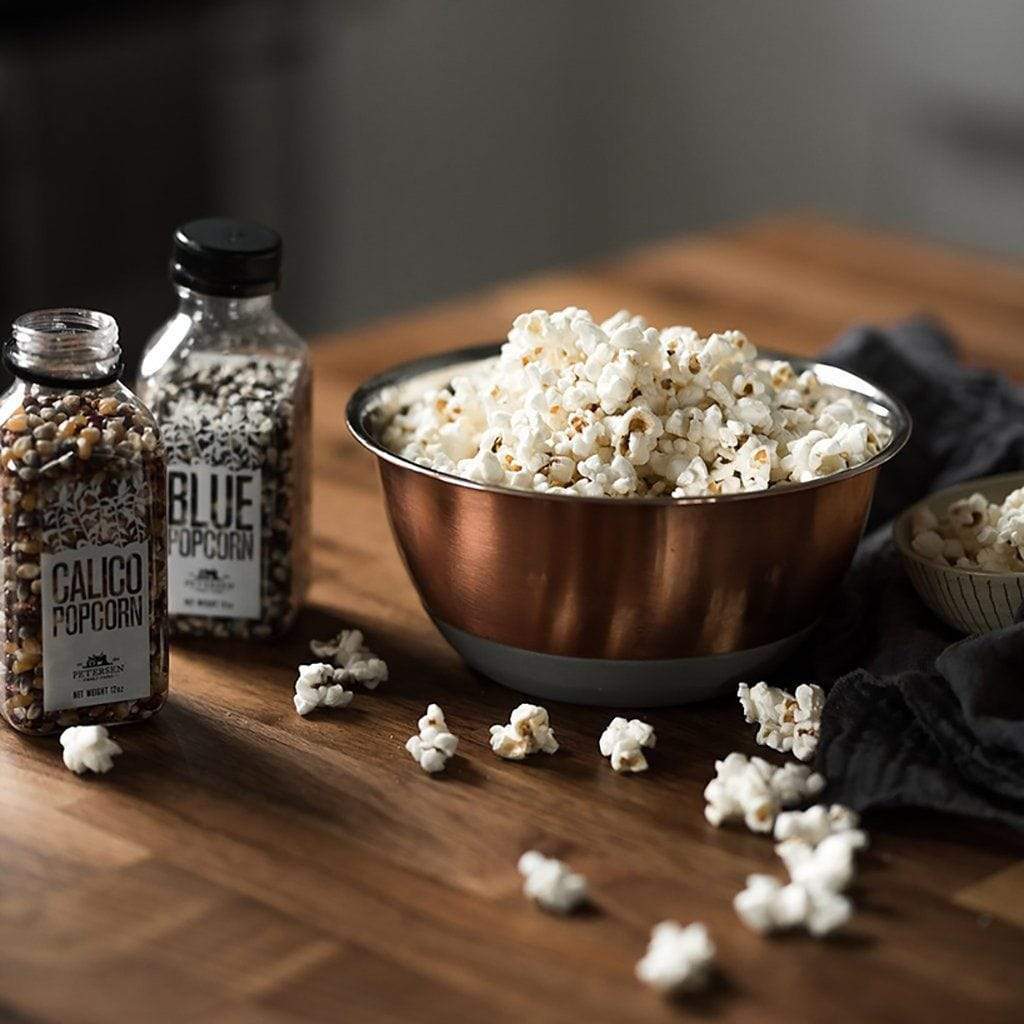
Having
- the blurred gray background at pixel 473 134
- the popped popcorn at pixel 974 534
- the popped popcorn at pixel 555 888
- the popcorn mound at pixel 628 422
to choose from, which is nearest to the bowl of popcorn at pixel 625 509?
the popcorn mound at pixel 628 422

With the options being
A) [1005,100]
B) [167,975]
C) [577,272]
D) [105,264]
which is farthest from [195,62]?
[167,975]

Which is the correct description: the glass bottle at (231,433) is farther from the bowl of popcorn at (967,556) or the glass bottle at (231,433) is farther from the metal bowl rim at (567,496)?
the bowl of popcorn at (967,556)

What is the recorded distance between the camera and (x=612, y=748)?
42.8 inches

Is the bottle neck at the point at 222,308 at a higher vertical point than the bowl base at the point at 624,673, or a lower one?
higher

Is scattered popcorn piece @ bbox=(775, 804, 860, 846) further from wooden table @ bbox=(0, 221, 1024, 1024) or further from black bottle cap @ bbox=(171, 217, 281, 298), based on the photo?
black bottle cap @ bbox=(171, 217, 281, 298)

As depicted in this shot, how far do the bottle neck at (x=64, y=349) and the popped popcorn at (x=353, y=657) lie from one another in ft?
0.89

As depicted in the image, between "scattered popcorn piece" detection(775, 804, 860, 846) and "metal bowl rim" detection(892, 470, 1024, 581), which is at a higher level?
"metal bowl rim" detection(892, 470, 1024, 581)

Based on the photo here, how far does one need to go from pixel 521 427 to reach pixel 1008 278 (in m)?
1.35

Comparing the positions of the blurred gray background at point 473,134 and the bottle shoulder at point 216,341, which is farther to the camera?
the blurred gray background at point 473,134

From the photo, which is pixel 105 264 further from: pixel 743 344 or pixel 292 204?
pixel 743 344

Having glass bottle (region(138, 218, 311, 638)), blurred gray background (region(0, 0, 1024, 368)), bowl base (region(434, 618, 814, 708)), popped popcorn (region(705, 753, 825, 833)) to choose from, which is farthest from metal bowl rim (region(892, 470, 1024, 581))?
blurred gray background (region(0, 0, 1024, 368))

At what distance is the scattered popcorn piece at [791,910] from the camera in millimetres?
901

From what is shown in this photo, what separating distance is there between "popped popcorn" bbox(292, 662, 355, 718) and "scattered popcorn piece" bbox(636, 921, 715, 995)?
344 mm

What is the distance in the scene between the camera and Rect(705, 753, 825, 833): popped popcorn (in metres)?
1.00
